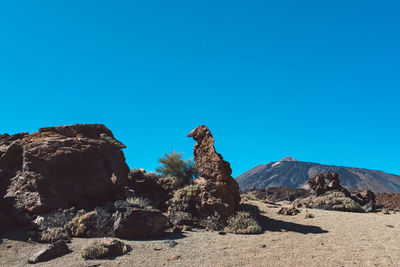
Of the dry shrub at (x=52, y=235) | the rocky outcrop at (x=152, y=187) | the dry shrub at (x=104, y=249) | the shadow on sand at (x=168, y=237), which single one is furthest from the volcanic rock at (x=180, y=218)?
the dry shrub at (x=52, y=235)

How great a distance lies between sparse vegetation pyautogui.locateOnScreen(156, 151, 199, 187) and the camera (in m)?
15.8

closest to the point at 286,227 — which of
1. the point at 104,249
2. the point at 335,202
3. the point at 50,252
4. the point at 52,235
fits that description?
the point at 104,249

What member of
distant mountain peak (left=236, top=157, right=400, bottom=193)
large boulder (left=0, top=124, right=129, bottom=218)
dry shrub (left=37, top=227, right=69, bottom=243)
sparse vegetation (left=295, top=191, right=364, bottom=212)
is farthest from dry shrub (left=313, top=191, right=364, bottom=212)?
distant mountain peak (left=236, top=157, right=400, bottom=193)

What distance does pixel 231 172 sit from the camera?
1267 cm

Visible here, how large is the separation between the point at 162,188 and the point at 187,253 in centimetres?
752

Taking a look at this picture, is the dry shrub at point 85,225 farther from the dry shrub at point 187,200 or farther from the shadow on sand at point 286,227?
the shadow on sand at point 286,227

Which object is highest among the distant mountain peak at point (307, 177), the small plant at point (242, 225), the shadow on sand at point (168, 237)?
the distant mountain peak at point (307, 177)

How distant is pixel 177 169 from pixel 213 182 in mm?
4773

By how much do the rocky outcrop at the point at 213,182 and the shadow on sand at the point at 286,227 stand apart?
139 cm

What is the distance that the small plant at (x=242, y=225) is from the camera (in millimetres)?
9773

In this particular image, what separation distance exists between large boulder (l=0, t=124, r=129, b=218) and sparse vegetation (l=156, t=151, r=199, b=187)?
10.6 feet

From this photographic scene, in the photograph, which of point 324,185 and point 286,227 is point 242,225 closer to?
point 286,227

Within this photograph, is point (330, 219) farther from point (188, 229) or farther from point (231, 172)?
point (188, 229)

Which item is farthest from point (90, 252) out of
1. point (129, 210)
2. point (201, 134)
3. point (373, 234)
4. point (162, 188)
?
point (373, 234)
